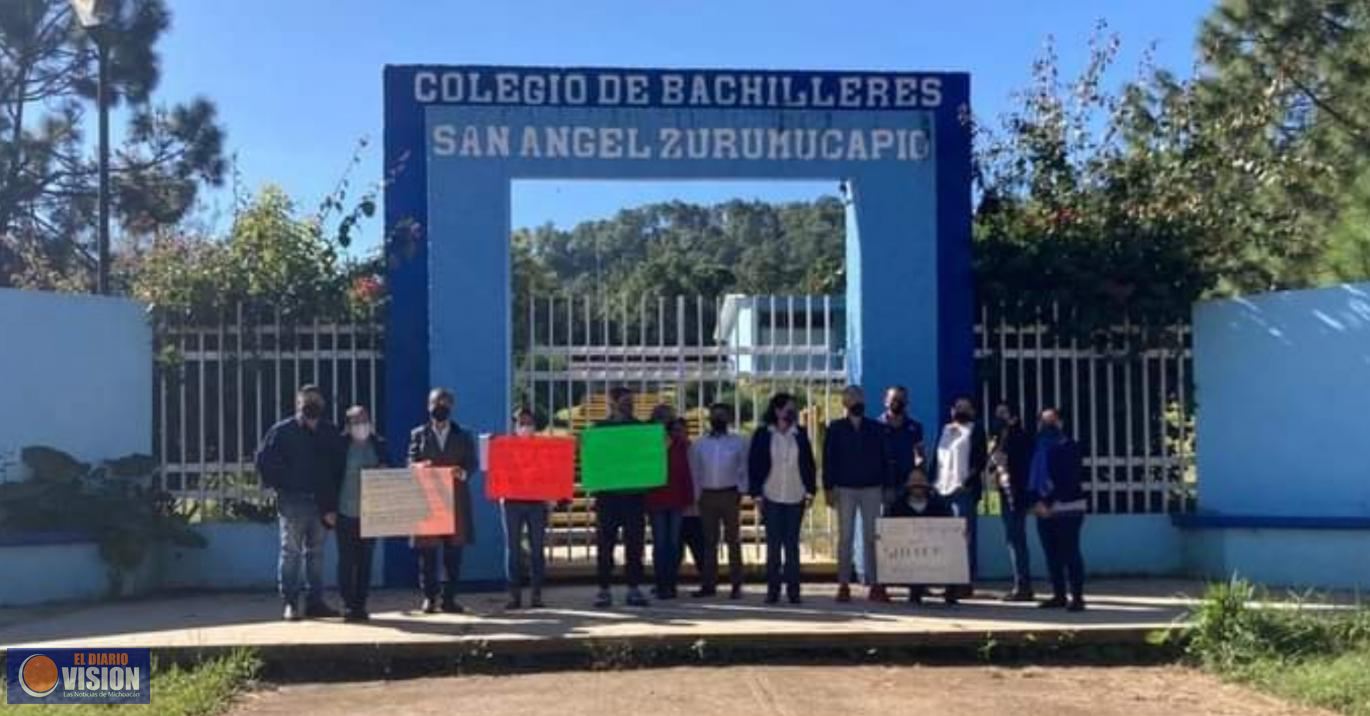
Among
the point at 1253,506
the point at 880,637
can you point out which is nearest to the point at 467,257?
the point at 880,637

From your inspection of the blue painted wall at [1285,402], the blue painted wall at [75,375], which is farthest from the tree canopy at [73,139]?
the blue painted wall at [1285,402]

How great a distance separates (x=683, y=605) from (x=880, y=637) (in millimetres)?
1850

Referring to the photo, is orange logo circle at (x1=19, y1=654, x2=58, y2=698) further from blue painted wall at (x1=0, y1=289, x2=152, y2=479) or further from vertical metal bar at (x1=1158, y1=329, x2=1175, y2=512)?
vertical metal bar at (x1=1158, y1=329, x2=1175, y2=512)

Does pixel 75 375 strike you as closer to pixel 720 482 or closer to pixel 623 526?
pixel 623 526

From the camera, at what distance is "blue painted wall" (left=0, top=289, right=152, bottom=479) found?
11.3 metres

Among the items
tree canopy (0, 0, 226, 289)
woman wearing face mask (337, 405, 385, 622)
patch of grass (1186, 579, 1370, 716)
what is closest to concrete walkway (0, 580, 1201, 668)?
woman wearing face mask (337, 405, 385, 622)

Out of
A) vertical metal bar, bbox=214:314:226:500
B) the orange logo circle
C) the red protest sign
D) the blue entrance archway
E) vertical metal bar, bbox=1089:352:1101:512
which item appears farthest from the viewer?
vertical metal bar, bbox=1089:352:1101:512

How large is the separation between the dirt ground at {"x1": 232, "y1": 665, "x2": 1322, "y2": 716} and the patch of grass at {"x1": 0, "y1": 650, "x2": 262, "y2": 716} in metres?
0.16

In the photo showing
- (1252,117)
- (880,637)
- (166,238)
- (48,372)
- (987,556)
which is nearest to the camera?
(880,637)

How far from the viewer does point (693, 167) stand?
12109mm

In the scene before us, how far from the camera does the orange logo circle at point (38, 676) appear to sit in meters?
8.34

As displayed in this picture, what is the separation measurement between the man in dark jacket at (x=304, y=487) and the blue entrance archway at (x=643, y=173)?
1373 millimetres

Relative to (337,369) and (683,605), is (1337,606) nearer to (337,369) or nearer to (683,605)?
(683,605)

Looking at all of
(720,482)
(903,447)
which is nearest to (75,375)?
(720,482)
